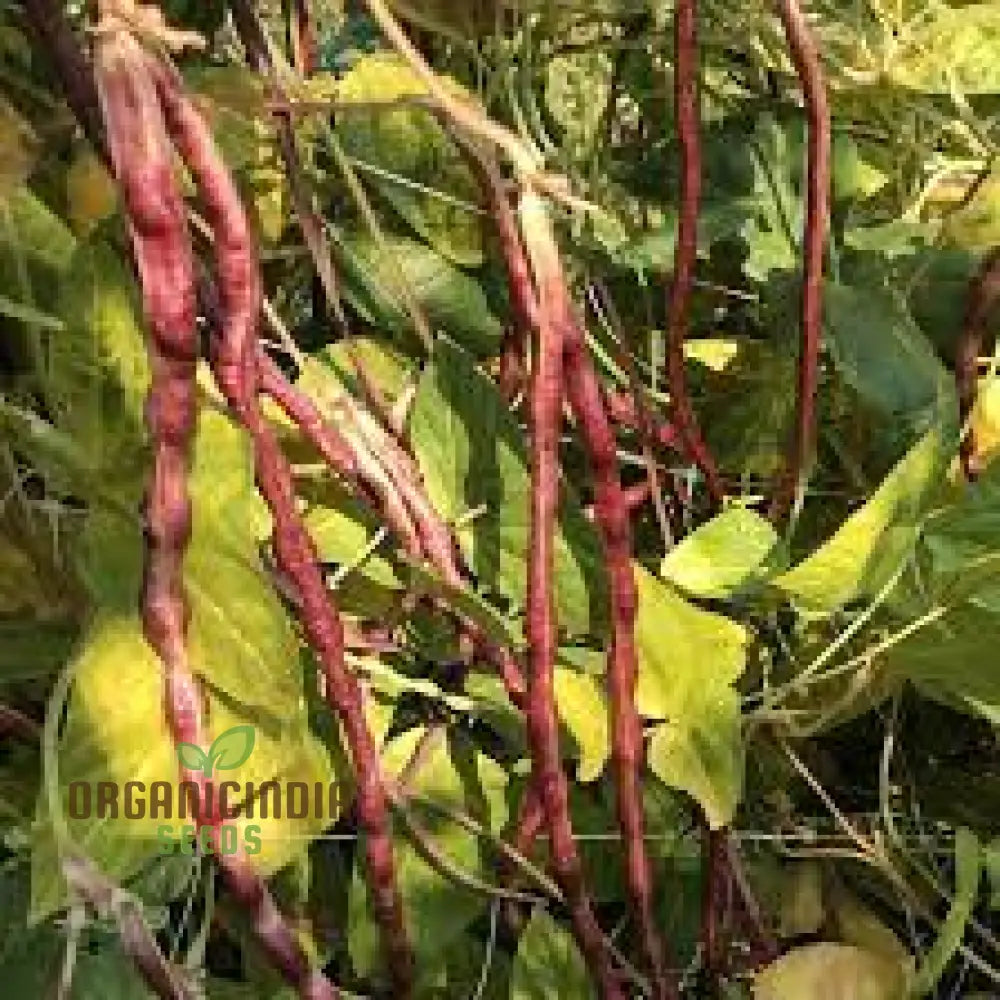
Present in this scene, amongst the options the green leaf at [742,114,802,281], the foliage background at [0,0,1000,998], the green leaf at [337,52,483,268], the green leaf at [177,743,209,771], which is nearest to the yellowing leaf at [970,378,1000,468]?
the foliage background at [0,0,1000,998]

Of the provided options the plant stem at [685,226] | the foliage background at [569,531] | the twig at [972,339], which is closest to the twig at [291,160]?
the foliage background at [569,531]

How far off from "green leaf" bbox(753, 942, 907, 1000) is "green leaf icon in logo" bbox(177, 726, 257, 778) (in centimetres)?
22

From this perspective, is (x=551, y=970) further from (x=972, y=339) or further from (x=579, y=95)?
(x=579, y=95)

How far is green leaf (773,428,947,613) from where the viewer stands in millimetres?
675

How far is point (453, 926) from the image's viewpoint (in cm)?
74

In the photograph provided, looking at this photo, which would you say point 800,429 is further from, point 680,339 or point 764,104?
point 764,104

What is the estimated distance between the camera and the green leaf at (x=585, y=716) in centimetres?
70

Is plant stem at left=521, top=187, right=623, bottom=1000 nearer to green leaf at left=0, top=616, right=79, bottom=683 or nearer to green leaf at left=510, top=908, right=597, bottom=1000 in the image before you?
green leaf at left=510, top=908, right=597, bottom=1000

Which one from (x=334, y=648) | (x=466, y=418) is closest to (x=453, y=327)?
(x=466, y=418)

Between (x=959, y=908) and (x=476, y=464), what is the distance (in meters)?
0.22

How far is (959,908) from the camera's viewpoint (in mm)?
701

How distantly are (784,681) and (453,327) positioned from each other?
0.67 ft

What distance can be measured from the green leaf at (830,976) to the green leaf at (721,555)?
0.14 m

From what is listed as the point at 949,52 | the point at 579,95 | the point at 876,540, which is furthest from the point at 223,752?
the point at 579,95
